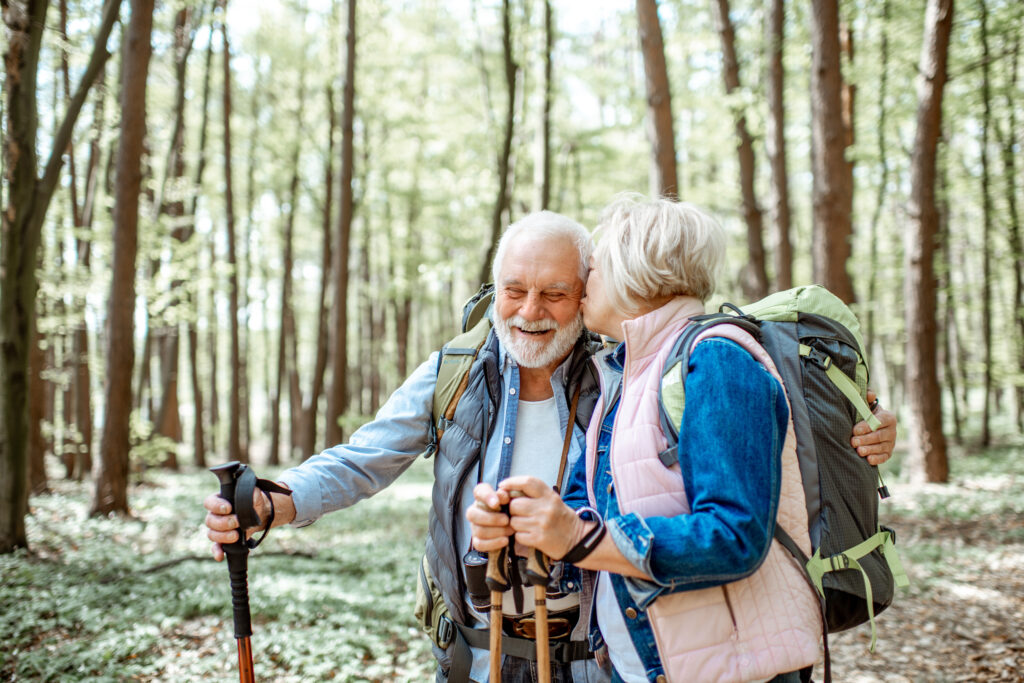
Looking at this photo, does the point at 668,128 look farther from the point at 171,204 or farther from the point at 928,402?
the point at 171,204

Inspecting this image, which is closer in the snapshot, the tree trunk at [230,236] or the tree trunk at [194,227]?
the tree trunk at [194,227]

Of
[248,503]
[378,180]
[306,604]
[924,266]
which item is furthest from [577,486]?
[378,180]

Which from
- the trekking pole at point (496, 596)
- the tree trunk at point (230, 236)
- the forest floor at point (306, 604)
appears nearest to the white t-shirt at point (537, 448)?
the trekking pole at point (496, 596)

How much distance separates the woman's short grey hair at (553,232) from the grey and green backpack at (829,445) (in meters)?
0.72

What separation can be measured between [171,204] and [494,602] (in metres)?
15.2

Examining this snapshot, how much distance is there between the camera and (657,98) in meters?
7.94

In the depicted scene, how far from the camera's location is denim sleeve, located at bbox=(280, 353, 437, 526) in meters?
2.18

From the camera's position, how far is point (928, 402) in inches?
373

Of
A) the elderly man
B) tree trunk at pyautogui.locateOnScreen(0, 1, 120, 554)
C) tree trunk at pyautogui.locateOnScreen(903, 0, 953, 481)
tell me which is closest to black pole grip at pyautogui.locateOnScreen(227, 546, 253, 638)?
the elderly man

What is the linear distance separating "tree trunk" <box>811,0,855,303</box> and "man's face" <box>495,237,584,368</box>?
7.13 meters

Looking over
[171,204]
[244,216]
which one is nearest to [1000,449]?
[171,204]

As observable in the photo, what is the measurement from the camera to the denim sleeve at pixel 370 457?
218 cm

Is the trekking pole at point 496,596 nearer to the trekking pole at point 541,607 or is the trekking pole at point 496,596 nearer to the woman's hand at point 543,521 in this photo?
the trekking pole at point 541,607

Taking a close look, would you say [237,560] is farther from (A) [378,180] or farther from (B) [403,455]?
(A) [378,180]
